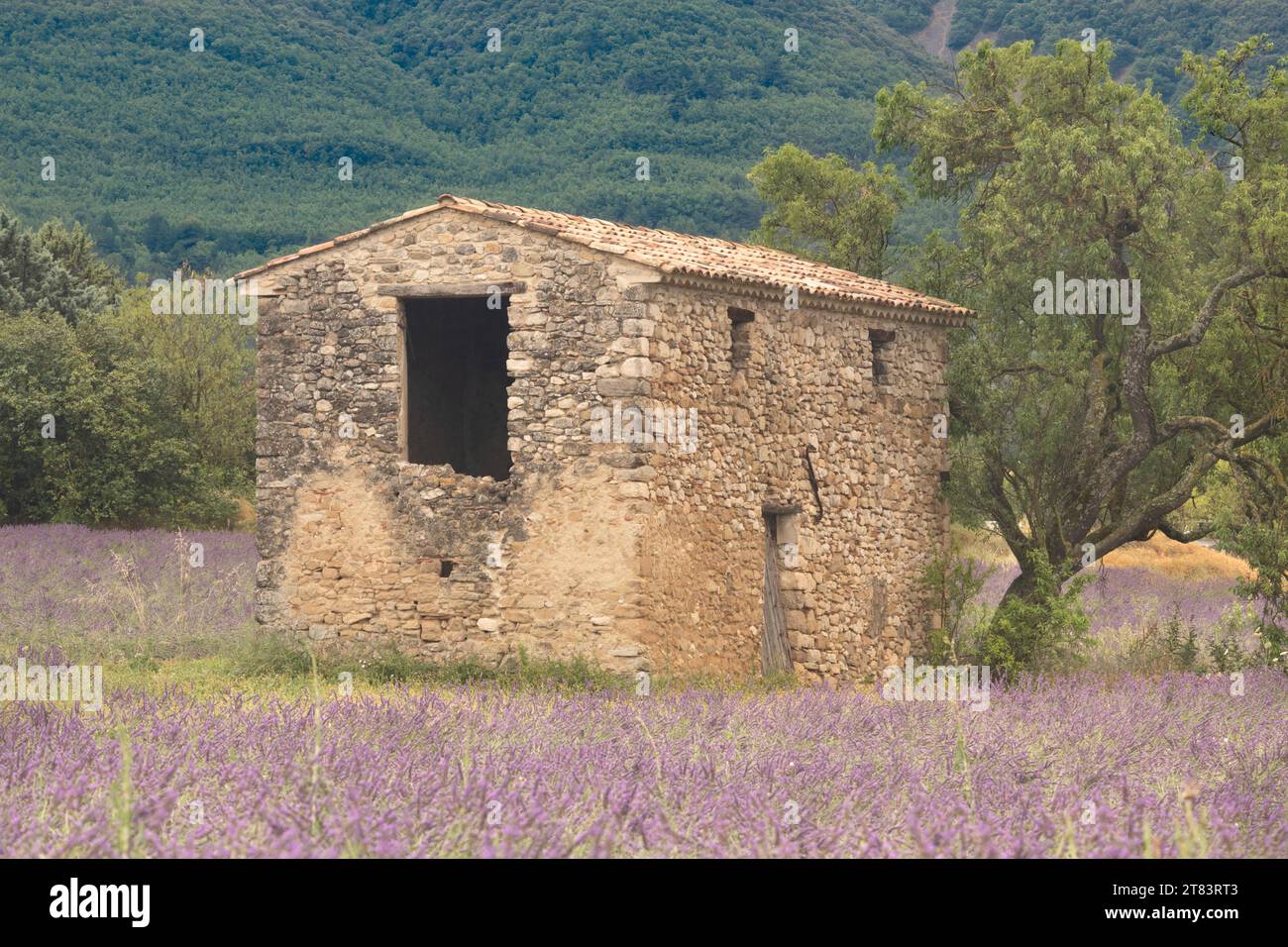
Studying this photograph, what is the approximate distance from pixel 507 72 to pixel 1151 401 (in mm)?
54897

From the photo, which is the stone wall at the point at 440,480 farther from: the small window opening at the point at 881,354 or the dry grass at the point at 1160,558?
the dry grass at the point at 1160,558

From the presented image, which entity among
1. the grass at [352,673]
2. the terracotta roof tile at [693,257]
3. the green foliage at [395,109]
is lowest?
the grass at [352,673]

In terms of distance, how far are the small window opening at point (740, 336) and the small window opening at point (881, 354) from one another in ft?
7.45

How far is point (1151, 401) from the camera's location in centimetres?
1645

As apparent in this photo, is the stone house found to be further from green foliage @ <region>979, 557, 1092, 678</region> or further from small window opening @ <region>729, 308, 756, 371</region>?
green foliage @ <region>979, 557, 1092, 678</region>

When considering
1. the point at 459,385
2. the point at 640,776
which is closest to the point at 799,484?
the point at 459,385

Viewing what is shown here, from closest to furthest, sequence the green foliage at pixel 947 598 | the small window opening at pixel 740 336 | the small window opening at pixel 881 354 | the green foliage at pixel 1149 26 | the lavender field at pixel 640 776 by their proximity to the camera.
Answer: the lavender field at pixel 640 776 < the small window opening at pixel 740 336 < the small window opening at pixel 881 354 < the green foliage at pixel 947 598 < the green foliage at pixel 1149 26

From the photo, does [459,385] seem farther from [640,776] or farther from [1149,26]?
[1149,26]

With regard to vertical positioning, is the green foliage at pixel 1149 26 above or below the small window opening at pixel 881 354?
above

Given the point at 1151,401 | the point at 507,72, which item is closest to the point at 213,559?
the point at 1151,401

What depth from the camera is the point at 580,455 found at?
12.7 metres

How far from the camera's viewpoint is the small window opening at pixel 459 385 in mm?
14984

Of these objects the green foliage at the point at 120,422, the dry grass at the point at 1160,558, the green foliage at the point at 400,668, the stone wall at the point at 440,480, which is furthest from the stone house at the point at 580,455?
the dry grass at the point at 1160,558

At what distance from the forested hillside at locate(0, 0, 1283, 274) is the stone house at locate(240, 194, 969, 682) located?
39.9m
